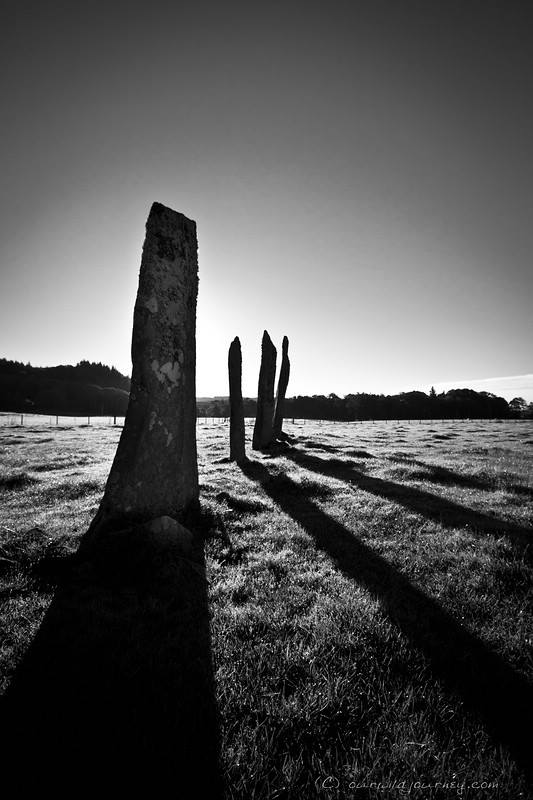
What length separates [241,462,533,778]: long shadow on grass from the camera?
249 centimetres

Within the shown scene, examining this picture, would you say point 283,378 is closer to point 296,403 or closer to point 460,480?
point 460,480

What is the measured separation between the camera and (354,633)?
3.42m

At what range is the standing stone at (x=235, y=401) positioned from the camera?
1421 cm

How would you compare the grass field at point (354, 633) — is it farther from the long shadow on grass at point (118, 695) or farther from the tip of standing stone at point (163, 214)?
the tip of standing stone at point (163, 214)

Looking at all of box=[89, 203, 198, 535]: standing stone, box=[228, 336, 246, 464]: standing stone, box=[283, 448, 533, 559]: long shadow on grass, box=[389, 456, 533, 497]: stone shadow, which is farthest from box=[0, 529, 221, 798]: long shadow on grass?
box=[228, 336, 246, 464]: standing stone

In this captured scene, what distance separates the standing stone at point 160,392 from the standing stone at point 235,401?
7.46 meters

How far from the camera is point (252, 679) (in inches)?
112

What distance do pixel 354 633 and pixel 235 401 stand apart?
13.4 m

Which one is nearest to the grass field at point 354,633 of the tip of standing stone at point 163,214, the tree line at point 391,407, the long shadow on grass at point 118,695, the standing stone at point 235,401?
the long shadow on grass at point 118,695

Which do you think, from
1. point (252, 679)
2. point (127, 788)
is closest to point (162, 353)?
point (252, 679)

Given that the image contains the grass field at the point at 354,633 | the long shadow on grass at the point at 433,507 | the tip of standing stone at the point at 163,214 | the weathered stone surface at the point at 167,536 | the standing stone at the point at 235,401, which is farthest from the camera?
the standing stone at the point at 235,401

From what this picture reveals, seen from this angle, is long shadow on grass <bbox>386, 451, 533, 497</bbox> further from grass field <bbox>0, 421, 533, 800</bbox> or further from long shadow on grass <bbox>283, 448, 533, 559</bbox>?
grass field <bbox>0, 421, 533, 800</bbox>

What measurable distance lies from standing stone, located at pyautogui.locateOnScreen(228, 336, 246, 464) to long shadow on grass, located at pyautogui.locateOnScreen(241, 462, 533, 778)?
28.1 ft

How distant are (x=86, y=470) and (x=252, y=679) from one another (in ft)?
32.8
